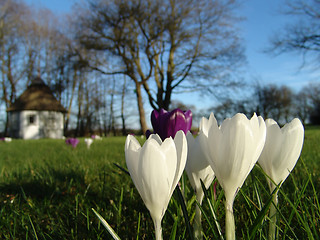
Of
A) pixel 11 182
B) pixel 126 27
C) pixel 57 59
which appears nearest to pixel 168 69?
pixel 126 27

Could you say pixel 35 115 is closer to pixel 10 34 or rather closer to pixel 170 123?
pixel 10 34

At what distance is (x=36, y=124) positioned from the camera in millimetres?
23391

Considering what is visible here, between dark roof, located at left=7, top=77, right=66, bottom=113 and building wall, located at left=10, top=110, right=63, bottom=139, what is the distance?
0.50m

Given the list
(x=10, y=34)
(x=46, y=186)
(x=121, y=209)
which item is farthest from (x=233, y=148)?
(x=10, y=34)

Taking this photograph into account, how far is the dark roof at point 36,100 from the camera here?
23.0m

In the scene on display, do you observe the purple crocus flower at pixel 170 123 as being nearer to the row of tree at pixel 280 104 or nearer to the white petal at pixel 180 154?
the white petal at pixel 180 154

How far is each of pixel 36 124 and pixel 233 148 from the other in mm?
25469

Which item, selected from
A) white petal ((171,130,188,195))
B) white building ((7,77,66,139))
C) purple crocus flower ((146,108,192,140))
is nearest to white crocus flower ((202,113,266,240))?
white petal ((171,130,188,195))

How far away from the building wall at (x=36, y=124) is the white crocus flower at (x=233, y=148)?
2497 cm

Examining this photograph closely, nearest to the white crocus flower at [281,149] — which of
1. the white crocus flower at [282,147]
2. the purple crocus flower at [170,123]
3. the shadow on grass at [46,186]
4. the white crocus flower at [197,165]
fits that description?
the white crocus flower at [282,147]

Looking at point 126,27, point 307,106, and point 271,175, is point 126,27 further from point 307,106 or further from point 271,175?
point 307,106

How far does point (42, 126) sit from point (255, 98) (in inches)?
897

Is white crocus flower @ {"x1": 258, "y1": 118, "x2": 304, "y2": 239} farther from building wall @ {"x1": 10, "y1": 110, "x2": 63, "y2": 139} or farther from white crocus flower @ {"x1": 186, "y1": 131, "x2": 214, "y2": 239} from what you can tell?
building wall @ {"x1": 10, "y1": 110, "x2": 63, "y2": 139}

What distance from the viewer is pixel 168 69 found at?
1898cm
